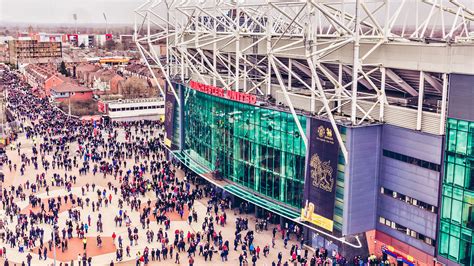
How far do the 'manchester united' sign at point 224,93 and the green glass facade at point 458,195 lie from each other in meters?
14.6

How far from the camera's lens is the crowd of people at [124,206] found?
112ft

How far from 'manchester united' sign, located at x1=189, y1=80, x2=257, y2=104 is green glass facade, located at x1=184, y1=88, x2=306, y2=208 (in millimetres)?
734

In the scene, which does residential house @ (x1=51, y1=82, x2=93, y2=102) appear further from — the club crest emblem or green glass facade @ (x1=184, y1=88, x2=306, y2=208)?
the club crest emblem

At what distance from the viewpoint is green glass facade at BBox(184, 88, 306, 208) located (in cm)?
3712

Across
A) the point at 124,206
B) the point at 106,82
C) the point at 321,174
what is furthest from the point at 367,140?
the point at 106,82

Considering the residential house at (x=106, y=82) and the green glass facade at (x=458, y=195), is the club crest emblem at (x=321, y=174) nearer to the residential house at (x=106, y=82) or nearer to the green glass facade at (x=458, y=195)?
the green glass facade at (x=458, y=195)

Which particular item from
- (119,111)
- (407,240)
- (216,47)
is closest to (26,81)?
(119,111)

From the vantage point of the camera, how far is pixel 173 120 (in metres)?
55.1

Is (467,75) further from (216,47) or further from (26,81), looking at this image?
(26,81)

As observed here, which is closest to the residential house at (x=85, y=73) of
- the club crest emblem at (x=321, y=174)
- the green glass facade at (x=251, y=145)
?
the green glass facade at (x=251, y=145)

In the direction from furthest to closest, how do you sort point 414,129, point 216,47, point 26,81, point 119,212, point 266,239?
point 26,81 → point 216,47 → point 119,212 → point 266,239 → point 414,129

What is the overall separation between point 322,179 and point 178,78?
24.6m

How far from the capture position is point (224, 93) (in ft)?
140

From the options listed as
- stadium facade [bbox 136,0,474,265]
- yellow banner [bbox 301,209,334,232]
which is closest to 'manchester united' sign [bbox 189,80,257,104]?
stadium facade [bbox 136,0,474,265]
